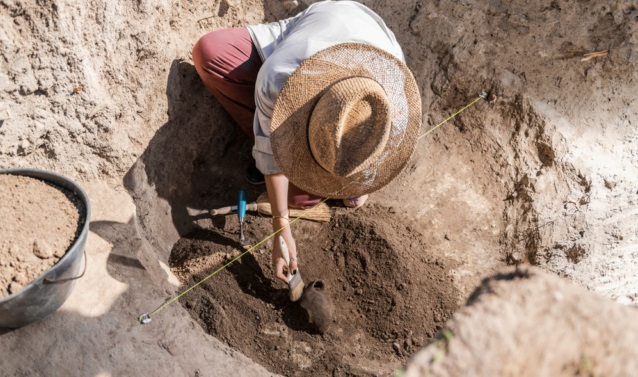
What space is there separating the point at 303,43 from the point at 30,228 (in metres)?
1.40

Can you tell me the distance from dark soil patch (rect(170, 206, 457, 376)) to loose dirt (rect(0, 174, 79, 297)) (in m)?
0.75

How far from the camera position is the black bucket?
6.97ft

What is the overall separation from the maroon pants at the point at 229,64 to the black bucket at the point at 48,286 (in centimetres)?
102

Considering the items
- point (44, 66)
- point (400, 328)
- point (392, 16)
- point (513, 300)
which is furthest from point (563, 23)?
point (44, 66)

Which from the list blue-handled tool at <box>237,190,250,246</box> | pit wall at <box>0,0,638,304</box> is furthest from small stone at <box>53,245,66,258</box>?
blue-handled tool at <box>237,190,250,246</box>

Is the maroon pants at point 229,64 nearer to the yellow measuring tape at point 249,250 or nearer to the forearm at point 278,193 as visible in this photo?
the forearm at point 278,193

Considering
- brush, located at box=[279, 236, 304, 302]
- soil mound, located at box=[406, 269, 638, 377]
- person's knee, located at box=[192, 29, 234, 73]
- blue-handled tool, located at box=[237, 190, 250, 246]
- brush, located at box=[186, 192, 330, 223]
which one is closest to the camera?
soil mound, located at box=[406, 269, 638, 377]

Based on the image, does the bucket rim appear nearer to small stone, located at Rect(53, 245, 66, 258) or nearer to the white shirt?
small stone, located at Rect(53, 245, 66, 258)

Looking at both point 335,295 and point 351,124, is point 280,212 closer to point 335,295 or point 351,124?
Answer: point 335,295

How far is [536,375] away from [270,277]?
190cm

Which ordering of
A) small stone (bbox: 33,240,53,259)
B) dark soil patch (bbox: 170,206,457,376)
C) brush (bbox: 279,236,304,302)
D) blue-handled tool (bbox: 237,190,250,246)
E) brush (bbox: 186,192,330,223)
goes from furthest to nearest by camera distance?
1. brush (bbox: 186,192,330,223)
2. blue-handled tool (bbox: 237,190,250,246)
3. brush (bbox: 279,236,304,302)
4. dark soil patch (bbox: 170,206,457,376)
5. small stone (bbox: 33,240,53,259)

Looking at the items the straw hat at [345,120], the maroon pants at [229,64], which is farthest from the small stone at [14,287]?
the maroon pants at [229,64]

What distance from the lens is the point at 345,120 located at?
2229 millimetres

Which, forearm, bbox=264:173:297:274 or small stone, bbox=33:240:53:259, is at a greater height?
small stone, bbox=33:240:53:259
